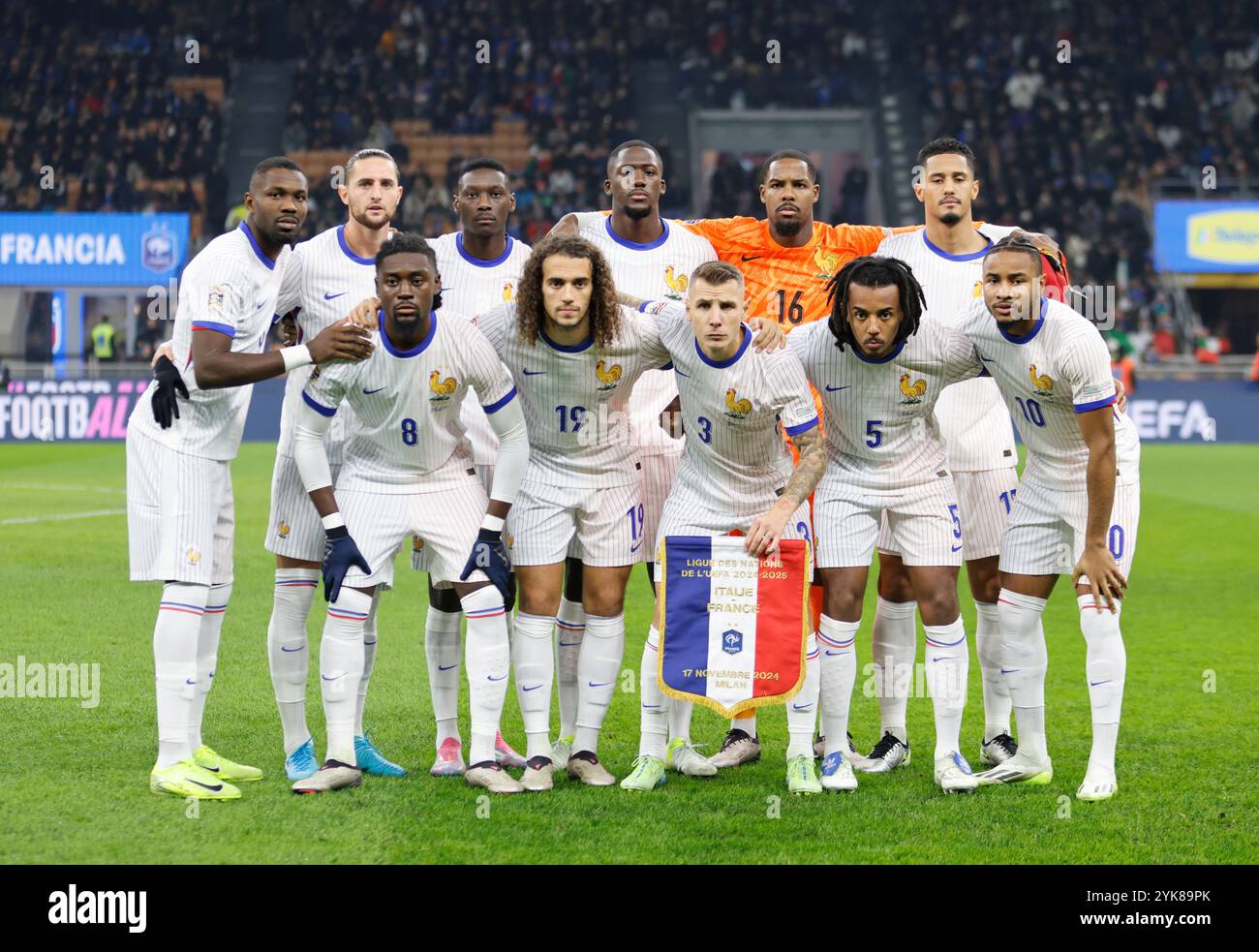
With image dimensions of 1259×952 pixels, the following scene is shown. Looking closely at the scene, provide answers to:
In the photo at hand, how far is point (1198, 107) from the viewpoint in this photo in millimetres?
30062

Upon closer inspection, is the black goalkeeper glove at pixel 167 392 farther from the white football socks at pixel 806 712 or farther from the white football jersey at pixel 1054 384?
the white football jersey at pixel 1054 384

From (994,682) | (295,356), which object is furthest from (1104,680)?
(295,356)

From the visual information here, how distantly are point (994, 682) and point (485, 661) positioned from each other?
209 cm

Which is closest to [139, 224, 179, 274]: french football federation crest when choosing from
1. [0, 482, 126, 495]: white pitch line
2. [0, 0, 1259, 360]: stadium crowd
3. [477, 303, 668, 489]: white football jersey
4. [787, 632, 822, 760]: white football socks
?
[0, 0, 1259, 360]: stadium crowd

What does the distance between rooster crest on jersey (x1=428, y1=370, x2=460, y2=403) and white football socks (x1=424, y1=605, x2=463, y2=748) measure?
0.92m

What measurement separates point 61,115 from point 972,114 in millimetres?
17512

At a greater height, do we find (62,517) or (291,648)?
(291,648)

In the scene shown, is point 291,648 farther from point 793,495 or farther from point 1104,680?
point 1104,680

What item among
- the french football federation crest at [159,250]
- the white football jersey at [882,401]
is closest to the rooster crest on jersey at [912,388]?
the white football jersey at [882,401]

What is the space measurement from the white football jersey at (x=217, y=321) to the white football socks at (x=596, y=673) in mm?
1491

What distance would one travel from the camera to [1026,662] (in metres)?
5.62

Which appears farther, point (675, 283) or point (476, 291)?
point (675, 283)

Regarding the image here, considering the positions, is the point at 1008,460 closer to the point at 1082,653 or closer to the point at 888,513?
the point at 888,513

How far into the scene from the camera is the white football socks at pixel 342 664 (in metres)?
5.38
